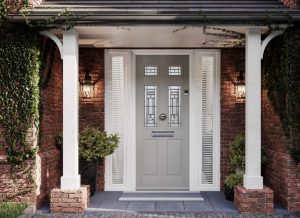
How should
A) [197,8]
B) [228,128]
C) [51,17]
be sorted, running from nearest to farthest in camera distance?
1. [51,17]
2. [197,8]
3. [228,128]

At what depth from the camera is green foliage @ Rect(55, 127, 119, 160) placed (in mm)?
7852

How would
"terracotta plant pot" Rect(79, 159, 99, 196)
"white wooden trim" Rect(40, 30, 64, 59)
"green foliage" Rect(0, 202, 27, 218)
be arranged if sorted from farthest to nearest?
"terracotta plant pot" Rect(79, 159, 99, 196) < "white wooden trim" Rect(40, 30, 64, 59) < "green foliage" Rect(0, 202, 27, 218)

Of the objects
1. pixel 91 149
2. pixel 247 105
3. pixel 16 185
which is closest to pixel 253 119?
pixel 247 105

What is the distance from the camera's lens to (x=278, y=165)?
285 inches

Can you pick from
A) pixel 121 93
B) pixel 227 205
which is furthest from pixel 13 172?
pixel 227 205

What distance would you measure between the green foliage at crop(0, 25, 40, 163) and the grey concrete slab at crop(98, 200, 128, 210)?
146 centimetres

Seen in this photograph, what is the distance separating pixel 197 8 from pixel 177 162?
10.5ft

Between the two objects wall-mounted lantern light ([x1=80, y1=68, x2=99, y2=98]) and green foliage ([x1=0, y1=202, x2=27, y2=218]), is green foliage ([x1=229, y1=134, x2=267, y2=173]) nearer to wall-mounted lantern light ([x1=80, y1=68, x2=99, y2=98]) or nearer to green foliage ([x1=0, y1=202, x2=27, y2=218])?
wall-mounted lantern light ([x1=80, y1=68, x2=99, y2=98])

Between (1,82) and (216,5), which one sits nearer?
(1,82)

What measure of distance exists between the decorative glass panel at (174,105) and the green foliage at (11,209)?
3364mm

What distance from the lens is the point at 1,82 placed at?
6.78 meters

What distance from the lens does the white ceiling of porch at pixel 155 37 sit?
6966mm

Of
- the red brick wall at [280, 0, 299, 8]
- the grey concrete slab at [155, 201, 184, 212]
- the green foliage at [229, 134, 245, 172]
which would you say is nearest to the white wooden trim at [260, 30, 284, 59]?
the red brick wall at [280, 0, 299, 8]

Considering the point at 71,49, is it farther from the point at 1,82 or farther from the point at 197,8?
the point at 197,8
